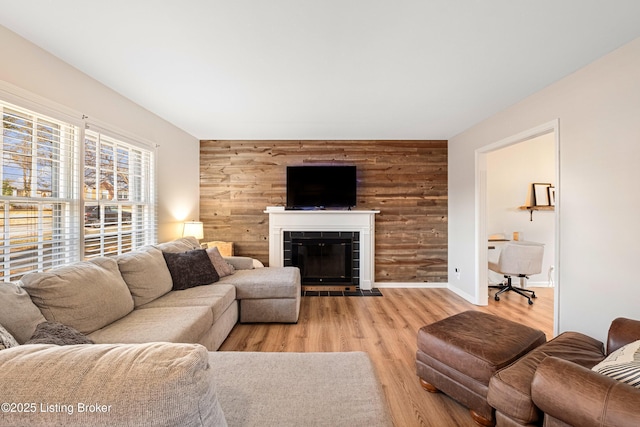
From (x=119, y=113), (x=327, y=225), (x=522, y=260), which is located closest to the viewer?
(x=119, y=113)

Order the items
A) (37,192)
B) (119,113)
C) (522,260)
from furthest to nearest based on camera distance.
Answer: (522,260) → (119,113) → (37,192)

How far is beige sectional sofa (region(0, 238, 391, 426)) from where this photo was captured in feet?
1.75

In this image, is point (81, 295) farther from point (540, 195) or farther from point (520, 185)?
point (540, 195)

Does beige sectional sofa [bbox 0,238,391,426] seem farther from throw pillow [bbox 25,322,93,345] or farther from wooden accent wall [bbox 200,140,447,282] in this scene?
wooden accent wall [bbox 200,140,447,282]

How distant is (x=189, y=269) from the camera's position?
9.02ft

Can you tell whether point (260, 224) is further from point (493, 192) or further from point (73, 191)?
point (493, 192)

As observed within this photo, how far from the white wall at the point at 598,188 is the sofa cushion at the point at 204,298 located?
3095 mm

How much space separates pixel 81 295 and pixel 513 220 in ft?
18.4

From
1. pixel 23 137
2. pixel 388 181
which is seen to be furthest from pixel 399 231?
pixel 23 137

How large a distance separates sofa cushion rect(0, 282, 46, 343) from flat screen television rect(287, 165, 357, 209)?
312 cm

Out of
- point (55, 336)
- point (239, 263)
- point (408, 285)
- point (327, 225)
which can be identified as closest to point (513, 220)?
point (408, 285)

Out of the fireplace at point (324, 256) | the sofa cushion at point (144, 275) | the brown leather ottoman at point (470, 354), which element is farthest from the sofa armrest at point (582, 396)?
the fireplace at point (324, 256)

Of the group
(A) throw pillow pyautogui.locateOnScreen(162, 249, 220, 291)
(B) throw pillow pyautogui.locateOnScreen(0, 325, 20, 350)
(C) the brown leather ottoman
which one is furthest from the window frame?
(C) the brown leather ottoman

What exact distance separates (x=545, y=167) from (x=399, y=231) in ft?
9.00
